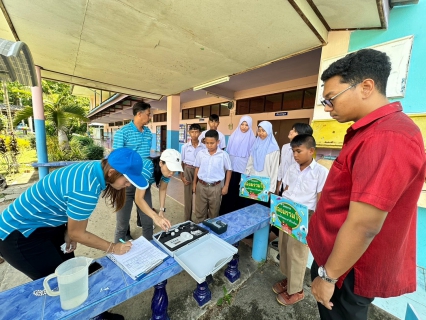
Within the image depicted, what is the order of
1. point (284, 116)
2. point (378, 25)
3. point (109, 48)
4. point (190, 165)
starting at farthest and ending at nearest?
point (284, 116), point (190, 165), point (109, 48), point (378, 25)

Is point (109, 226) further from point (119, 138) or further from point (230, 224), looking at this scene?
point (230, 224)

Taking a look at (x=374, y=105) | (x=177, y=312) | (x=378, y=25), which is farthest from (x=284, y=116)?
(x=177, y=312)

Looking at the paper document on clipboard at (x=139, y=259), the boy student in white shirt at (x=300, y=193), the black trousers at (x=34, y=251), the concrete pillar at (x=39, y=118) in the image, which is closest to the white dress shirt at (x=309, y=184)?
the boy student in white shirt at (x=300, y=193)

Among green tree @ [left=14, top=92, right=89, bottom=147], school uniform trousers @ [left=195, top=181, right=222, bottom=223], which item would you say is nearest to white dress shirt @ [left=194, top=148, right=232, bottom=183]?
school uniform trousers @ [left=195, top=181, right=222, bottom=223]

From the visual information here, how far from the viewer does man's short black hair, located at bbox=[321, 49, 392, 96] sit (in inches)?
31.2

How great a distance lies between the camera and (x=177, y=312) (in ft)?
5.29

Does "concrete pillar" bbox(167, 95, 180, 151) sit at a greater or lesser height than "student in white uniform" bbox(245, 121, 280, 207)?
greater

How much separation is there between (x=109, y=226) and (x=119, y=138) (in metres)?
1.80

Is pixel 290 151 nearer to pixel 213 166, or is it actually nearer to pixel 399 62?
pixel 213 166

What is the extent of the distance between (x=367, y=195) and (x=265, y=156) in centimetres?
195

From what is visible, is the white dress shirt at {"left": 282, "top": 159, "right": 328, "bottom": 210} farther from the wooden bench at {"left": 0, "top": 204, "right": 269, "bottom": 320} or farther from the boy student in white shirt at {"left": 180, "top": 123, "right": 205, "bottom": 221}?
the boy student in white shirt at {"left": 180, "top": 123, "right": 205, "bottom": 221}

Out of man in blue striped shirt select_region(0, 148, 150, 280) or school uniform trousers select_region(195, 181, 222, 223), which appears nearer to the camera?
man in blue striped shirt select_region(0, 148, 150, 280)

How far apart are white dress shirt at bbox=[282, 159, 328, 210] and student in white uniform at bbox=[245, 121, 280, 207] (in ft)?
2.56


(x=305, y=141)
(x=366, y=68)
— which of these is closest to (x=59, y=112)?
(x=305, y=141)
